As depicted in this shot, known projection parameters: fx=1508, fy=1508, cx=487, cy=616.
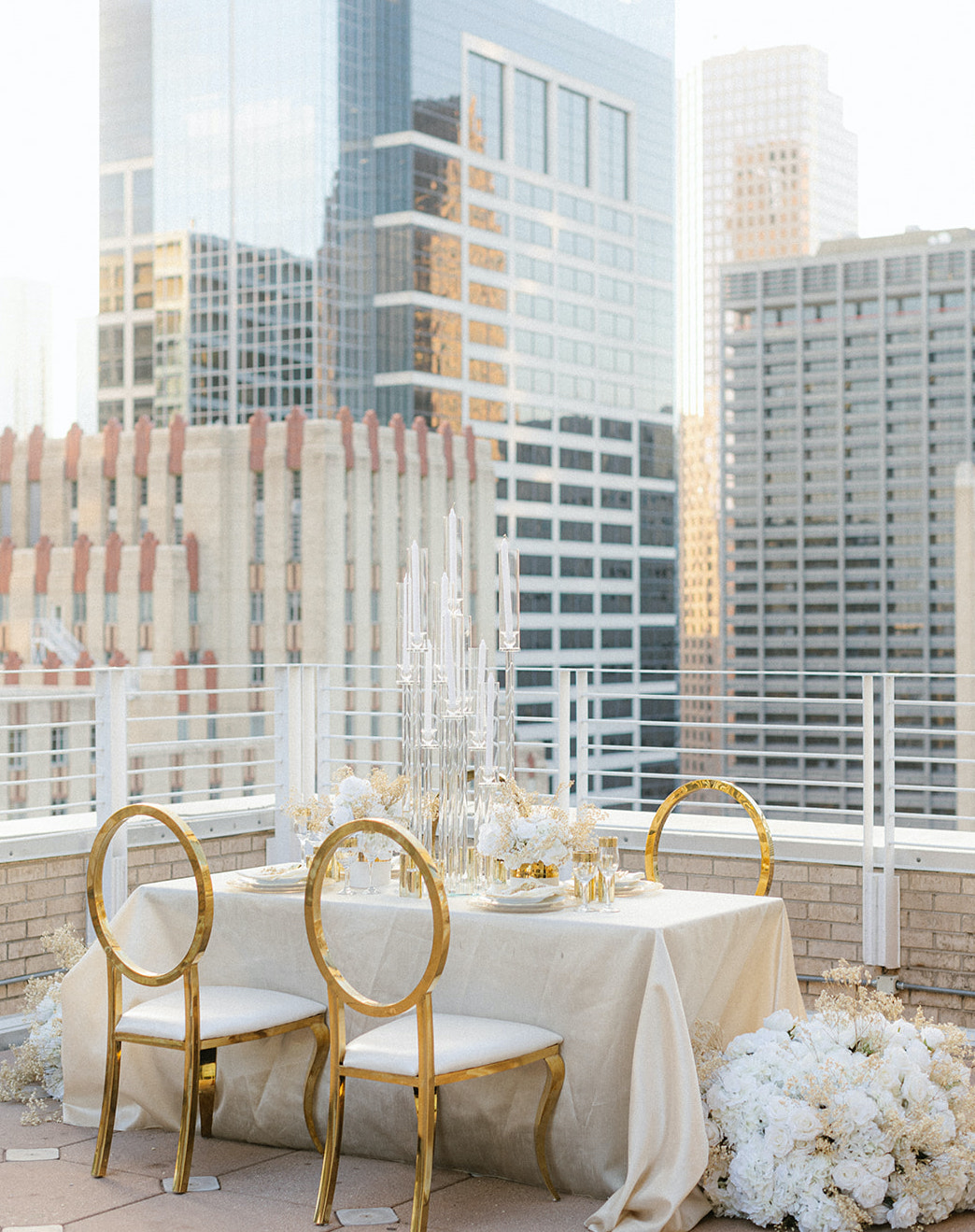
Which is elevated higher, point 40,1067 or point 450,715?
point 450,715

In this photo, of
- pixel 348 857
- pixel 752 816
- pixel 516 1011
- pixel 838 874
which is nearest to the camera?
pixel 516 1011

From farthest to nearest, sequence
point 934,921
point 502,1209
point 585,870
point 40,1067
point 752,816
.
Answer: point 934,921 → point 40,1067 → point 752,816 → point 585,870 → point 502,1209

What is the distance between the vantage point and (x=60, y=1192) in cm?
353

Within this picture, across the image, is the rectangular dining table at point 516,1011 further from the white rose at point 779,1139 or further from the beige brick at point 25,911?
the beige brick at point 25,911

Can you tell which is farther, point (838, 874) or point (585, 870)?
point (838, 874)

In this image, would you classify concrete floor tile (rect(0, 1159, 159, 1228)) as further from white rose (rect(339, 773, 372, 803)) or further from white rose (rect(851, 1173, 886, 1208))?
white rose (rect(851, 1173, 886, 1208))

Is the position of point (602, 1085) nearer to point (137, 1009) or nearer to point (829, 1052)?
point (829, 1052)

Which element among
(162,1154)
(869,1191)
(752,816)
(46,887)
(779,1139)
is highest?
(752,816)

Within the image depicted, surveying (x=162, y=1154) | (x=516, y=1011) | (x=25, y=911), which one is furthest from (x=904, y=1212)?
(x=25, y=911)

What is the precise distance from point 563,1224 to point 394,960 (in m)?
0.75

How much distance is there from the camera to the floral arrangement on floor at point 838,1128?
3207 mm

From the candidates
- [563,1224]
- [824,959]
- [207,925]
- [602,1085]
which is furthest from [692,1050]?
[824,959]

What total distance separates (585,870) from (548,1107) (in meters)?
0.55

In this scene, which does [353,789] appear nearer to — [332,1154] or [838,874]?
[332,1154]
